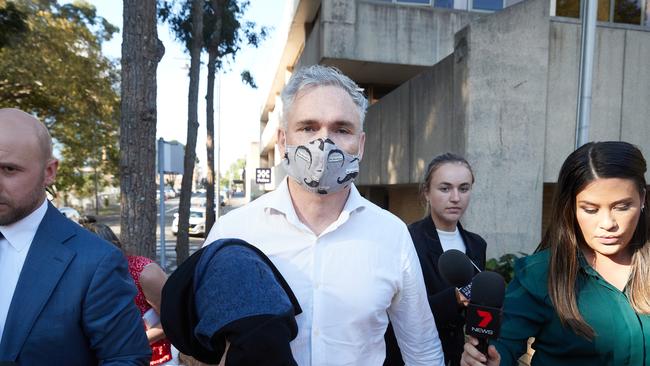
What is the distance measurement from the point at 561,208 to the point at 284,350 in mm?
1401

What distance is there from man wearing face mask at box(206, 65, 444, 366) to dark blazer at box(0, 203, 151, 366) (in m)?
0.45

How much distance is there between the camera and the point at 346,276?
1604mm

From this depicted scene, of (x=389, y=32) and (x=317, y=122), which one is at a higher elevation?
(x=389, y=32)

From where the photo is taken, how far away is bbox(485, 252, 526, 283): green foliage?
19.4 ft

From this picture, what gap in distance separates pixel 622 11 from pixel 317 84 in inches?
344

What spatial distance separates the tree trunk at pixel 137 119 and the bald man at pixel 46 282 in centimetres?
287

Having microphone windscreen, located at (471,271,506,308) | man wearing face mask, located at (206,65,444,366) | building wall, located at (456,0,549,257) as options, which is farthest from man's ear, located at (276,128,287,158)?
building wall, located at (456,0,549,257)

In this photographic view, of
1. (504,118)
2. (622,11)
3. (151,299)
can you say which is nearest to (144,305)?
(151,299)

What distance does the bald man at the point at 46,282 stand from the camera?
155cm

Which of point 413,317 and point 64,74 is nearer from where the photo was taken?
point 413,317

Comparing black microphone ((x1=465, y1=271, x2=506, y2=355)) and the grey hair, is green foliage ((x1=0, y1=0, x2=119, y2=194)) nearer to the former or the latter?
the grey hair

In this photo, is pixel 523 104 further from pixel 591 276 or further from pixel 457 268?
pixel 457 268

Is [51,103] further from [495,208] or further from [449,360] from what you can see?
[449,360]

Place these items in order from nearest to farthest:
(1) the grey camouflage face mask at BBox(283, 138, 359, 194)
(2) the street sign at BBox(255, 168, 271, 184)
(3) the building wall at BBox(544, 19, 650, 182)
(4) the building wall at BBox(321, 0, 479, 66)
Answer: (1) the grey camouflage face mask at BBox(283, 138, 359, 194) → (3) the building wall at BBox(544, 19, 650, 182) → (4) the building wall at BBox(321, 0, 479, 66) → (2) the street sign at BBox(255, 168, 271, 184)
